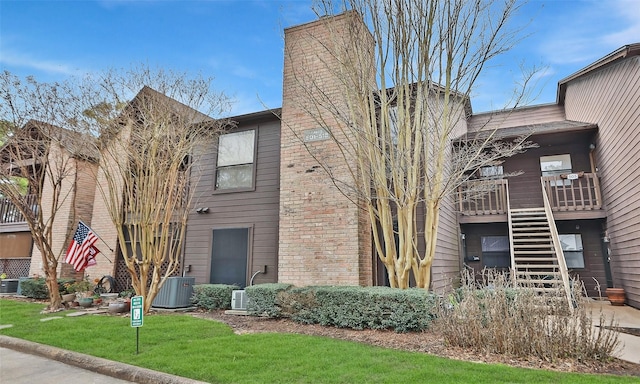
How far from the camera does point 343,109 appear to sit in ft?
26.1

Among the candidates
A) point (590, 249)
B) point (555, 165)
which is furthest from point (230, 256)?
point (590, 249)

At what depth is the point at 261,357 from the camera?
4238 mm

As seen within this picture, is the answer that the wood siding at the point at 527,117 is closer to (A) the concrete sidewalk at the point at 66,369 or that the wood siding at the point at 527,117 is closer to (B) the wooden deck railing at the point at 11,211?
(A) the concrete sidewalk at the point at 66,369

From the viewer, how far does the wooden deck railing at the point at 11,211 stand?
1487 centimetres

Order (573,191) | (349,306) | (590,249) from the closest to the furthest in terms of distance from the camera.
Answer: (349,306) < (573,191) < (590,249)

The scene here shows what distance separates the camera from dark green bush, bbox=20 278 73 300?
11234 millimetres

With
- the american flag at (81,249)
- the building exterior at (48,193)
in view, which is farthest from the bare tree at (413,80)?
the american flag at (81,249)

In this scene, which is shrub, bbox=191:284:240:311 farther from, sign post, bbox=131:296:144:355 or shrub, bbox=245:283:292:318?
sign post, bbox=131:296:144:355

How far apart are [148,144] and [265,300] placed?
4284 mm

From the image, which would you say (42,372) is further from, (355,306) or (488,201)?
(488,201)

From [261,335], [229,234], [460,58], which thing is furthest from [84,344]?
[460,58]

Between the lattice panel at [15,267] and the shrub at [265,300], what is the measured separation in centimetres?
1296

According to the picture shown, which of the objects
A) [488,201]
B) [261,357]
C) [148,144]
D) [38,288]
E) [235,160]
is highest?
[235,160]

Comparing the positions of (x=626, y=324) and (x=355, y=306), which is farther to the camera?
(x=626, y=324)
